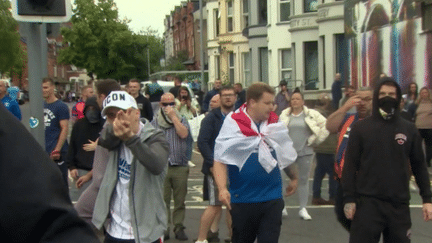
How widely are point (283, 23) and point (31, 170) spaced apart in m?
34.5

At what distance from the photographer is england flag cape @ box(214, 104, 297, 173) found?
238 inches

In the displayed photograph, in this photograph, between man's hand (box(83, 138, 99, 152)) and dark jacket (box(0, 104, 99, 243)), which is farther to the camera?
man's hand (box(83, 138, 99, 152))

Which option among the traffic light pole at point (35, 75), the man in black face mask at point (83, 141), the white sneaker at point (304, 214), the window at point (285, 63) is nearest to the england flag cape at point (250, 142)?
the traffic light pole at point (35, 75)

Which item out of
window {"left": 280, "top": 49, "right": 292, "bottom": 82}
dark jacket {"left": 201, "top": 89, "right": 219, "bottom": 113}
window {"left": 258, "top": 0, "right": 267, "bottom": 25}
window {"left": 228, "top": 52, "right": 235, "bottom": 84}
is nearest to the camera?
dark jacket {"left": 201, "top": 89, "right": 219, "bottom": 113}

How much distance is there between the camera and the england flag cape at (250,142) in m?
6.05

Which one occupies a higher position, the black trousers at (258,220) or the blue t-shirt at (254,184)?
the blue t-shirt at (254,184)

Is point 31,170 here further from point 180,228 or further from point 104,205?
point 180,228

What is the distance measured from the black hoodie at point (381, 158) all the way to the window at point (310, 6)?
26756mm

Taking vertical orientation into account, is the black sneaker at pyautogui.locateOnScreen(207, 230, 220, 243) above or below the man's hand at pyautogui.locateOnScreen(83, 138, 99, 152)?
below

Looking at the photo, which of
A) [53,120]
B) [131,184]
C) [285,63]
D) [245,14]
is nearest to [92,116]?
[53,120]

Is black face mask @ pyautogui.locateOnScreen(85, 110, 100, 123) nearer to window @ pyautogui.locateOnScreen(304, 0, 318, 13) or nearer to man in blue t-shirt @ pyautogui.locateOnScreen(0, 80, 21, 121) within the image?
man in blue t-shirt @ pyautogui.locateOnScreen(0, 80, 21, 121)

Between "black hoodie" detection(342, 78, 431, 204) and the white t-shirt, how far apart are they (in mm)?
1657

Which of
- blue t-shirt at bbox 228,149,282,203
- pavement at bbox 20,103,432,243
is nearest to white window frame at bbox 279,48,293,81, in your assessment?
pavement at bbox 20,103,432,243

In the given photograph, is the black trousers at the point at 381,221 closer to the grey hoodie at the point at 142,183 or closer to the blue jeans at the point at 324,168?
the grey hoodie at the point at 142,183
